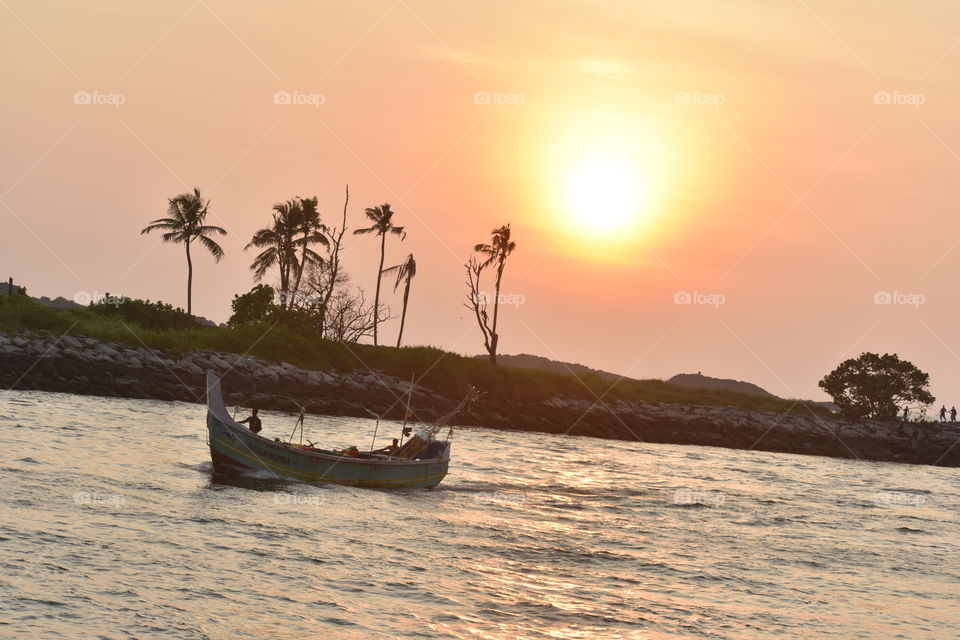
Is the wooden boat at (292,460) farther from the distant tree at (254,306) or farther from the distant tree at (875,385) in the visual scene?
the distant tree at (875,385)

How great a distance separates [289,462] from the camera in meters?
36.4

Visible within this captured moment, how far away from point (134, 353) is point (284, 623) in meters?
52.6

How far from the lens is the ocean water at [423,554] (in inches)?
792

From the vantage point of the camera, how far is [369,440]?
179ft

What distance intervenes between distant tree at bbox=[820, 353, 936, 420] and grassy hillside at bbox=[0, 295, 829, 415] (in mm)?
28018

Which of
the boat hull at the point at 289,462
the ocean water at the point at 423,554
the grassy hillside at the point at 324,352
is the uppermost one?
the grassy hillside at the point at 324,352

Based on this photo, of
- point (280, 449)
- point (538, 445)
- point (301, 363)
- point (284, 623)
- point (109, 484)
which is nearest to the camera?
point (284, 623)

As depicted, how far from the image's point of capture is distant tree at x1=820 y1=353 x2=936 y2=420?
4719 inches

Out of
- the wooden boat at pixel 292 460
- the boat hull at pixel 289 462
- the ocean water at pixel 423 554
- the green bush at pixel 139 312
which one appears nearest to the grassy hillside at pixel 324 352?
the green bush at pixel 139 312

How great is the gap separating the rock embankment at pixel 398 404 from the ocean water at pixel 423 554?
25.3 feet

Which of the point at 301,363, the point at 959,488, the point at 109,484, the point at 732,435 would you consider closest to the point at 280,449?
the point at 109,484

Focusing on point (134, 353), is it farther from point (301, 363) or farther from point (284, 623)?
point (284, 623)

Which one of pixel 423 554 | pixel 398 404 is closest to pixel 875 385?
pixel 398 404

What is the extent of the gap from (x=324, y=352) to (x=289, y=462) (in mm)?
48223
